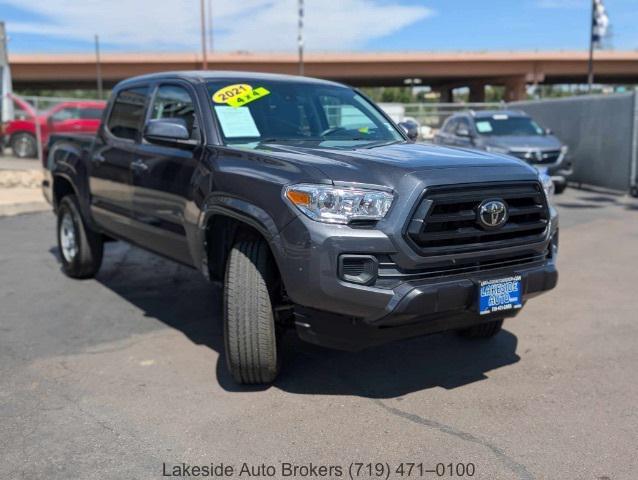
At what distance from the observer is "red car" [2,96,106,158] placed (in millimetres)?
18922

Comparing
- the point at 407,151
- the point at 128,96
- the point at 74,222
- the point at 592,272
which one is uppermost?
the point at 128,96

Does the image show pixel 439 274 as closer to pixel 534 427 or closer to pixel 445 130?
pixel 534 427

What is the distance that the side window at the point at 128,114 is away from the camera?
566cm

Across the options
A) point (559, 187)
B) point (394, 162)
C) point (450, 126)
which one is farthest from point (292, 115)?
point (450, 126)

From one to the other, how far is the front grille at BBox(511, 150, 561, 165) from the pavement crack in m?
10.8

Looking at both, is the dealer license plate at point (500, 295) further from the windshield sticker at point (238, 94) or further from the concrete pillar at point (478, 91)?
the concrete pillar at point (478, 91)

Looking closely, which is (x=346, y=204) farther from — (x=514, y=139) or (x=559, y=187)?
(x=559, y=187)

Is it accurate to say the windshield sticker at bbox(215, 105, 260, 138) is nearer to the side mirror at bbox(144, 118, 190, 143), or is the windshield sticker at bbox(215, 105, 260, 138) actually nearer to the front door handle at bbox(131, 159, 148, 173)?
the side mirror at bbox(144, 118, 190, 143)

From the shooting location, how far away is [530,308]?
583 cm

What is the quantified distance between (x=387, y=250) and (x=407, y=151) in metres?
0.96

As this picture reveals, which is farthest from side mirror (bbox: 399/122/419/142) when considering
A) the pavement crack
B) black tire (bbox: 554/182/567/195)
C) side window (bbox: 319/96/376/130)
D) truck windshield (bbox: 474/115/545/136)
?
black tire (bbox: 554/182/567/195)

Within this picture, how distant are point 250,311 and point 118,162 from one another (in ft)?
8.05

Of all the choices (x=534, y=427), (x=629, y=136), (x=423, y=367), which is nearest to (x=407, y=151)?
(x=423, y=367)

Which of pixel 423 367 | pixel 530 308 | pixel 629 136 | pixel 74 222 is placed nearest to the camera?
pixel 423 367
